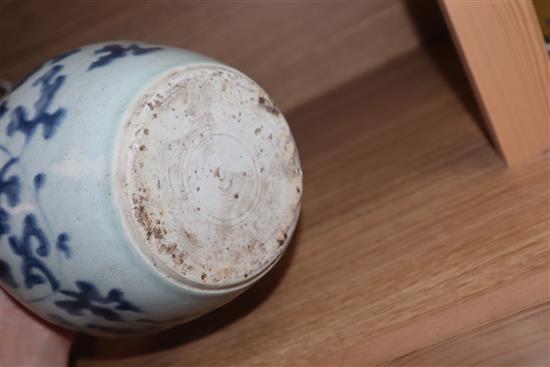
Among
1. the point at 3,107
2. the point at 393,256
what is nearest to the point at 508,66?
the point at 393,256

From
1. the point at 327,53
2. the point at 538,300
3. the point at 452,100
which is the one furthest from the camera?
the point at 327,53

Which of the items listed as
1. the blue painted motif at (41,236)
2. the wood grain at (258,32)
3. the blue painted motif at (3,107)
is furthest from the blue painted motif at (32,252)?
the wood grain at (258,32)

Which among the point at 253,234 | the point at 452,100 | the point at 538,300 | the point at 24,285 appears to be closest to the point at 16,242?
the point at 24,285

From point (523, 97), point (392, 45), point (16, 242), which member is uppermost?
point (16, 242)

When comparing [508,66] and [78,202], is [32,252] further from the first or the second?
[508,66]

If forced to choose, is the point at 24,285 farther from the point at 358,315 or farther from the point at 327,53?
the point at 327,53

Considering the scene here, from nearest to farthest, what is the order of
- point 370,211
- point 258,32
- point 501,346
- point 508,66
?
point 501,346 < point 508,66 < point 370,211 < point 258,32
